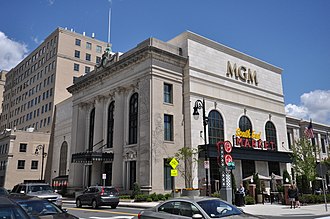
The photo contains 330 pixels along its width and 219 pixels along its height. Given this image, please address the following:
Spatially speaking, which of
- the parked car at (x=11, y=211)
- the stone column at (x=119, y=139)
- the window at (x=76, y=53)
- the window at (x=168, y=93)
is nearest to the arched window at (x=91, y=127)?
the stone column at (x=119, y=139)

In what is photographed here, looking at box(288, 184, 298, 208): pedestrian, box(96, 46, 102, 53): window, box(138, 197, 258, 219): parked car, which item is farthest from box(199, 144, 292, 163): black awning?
box(96, 46, 102, 53): window

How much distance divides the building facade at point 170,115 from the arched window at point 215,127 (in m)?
0.12

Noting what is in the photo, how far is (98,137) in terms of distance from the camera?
137 ft

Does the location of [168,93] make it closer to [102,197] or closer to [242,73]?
[242,73]

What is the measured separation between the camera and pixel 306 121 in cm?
5562

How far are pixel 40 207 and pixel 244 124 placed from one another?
35.3 meters

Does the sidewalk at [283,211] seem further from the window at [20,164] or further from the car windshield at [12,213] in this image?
the window at [20,164]

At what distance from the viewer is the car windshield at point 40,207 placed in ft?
32.0

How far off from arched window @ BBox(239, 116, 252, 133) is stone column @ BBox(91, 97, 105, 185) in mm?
18596

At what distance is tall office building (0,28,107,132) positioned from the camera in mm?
68500

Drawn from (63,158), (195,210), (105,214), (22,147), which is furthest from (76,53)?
(195,210)

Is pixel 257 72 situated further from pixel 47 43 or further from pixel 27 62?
pixel 27 62

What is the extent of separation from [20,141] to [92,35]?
32392 mm

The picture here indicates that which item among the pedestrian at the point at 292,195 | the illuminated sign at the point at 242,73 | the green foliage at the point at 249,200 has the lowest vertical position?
the green foliage at the point at 249,200
